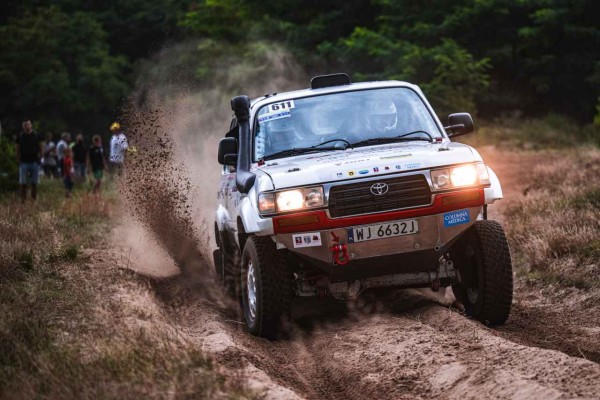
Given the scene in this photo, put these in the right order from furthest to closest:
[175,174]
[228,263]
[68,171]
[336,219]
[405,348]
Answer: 1. [68,171]
2. [175,174]
3. [228,263]
4. [336,219]
5. [405,348]

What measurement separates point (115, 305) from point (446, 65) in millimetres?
30861

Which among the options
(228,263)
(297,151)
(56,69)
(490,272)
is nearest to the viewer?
(490,272)

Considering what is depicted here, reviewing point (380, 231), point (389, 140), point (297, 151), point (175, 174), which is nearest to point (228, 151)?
point (297, 151)

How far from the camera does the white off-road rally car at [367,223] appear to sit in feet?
25.6

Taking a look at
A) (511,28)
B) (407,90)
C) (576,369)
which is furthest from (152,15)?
(576,369)

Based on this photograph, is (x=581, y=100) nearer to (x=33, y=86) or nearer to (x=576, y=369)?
(x=33, y=86)

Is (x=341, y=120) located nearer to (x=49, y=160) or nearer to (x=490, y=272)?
(x=490, y=272)

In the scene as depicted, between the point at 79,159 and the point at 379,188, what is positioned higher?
the point at 79,159

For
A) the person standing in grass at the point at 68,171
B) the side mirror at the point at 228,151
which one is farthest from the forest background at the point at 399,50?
the side mirror at the point at 228,151

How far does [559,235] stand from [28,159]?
45.1ft

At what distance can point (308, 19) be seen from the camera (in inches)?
1959

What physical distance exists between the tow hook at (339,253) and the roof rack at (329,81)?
2.40 m

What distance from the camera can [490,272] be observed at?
26.3ft

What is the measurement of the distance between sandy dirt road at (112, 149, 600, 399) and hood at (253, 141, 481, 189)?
1231mm
